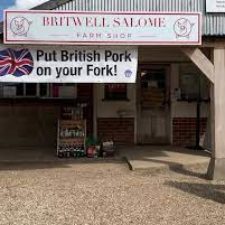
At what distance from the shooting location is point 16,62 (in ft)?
36.0

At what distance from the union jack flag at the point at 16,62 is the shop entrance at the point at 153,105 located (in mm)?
5410

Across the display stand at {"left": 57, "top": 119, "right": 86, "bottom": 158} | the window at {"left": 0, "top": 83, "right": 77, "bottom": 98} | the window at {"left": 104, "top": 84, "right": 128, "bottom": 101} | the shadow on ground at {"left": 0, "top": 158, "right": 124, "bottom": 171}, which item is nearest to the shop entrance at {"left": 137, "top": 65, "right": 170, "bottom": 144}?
the window at {"left": 104, "top": 84, "right": 128, "bottom": 101}

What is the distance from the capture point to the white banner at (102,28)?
35.0 feet

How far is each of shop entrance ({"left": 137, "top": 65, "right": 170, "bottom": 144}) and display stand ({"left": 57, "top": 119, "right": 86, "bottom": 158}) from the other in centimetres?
203

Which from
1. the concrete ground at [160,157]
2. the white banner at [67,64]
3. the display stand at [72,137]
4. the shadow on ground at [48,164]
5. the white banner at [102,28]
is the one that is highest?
the white banner at [102,28]

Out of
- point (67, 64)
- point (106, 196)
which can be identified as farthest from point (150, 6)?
point (106, 196)

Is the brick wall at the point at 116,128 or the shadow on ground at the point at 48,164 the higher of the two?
the brick wall at the point at 116,128

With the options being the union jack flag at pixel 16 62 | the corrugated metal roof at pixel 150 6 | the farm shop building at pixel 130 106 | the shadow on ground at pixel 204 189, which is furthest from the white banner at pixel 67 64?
the farm shop building at pixel 130 106

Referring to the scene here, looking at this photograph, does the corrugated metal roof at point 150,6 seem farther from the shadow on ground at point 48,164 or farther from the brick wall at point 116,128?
the brick wall at point 116,128

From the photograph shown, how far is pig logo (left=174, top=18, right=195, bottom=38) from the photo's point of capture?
36.1 feet

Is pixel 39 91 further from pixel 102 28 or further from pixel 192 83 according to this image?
pixel 102 28

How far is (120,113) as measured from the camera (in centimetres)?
1580

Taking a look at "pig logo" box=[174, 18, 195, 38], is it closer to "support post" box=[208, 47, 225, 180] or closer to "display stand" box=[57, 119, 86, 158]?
"support post" box=[208, 47, 225, 180]

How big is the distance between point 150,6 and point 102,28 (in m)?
1.04
